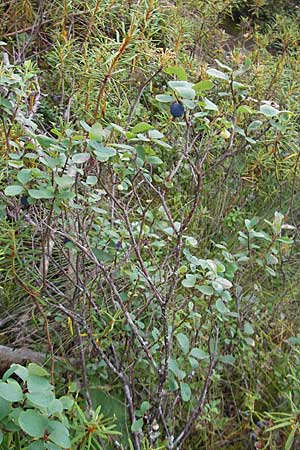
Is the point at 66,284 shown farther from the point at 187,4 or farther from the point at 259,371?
the point at 187,4

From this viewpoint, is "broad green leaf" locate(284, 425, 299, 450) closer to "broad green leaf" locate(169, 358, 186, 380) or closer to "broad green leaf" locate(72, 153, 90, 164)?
"broad green leaf" locate(169, 358, 186, 380)

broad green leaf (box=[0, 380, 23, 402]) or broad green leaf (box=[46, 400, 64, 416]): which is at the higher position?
broad green leaf (box=[0, 380, 23, 402])

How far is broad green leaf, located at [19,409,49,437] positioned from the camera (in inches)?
31.0

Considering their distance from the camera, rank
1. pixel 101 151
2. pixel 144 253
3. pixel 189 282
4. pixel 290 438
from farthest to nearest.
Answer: pixel 144 253
pixel 290 438
pixel 189 282
pixel 101 151

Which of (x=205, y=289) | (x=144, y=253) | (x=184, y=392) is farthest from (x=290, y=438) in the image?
(x=144, y=253)

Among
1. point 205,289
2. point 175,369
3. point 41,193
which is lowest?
point 175,369

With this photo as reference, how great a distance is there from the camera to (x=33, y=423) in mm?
801

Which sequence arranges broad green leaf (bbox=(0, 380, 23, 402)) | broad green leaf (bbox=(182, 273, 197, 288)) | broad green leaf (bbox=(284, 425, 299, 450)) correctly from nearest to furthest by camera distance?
broad green leaf (bbox=(0, 380, 23, 402)), broad green leaf (bbox=(182, 273, 197, 288)), broad green leaf (bbox=(284, 425, 299, 450))

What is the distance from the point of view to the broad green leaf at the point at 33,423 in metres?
0.79

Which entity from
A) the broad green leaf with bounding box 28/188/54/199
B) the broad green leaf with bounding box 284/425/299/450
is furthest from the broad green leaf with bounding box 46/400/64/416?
the broad green leaf with bounding box 284/425/299/450

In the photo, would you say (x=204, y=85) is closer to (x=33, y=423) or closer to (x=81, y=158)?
(x=81, y=158)

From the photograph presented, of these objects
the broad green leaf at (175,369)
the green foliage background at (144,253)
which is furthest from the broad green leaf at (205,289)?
the broad green leaf at (175,369)

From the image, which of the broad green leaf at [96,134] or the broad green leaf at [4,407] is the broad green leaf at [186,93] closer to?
the broad green leaf at [96,134]

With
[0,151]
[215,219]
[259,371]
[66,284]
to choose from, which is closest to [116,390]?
[66,284]
